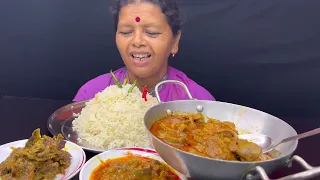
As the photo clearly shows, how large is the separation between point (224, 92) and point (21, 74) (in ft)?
7.07

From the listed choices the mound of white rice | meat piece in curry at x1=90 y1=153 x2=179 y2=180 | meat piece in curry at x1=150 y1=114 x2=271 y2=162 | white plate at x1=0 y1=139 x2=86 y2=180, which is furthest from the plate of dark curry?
meat piece in curry at x1=150 y1=114 x2=271 y2=162

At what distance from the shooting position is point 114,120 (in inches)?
92.5

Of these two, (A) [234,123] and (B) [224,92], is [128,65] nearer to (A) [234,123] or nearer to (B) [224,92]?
(B) [224,92]

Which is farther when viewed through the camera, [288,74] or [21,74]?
[21,74]

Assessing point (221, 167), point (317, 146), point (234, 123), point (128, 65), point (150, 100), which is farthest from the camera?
point (128, 65)

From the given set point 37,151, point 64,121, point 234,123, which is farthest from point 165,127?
point 64,121

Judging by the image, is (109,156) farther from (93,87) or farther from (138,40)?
(93,87)

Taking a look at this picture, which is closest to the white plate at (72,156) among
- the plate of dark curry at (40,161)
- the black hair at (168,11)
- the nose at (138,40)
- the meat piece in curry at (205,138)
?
the plate of dark curry at (40,161)

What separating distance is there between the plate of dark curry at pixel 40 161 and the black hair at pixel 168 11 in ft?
5.37

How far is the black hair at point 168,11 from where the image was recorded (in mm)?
3045

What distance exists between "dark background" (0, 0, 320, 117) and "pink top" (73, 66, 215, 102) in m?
0.13

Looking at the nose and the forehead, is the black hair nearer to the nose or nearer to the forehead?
the forehead

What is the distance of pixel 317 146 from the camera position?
2.33m

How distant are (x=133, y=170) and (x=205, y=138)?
1.30 feet
